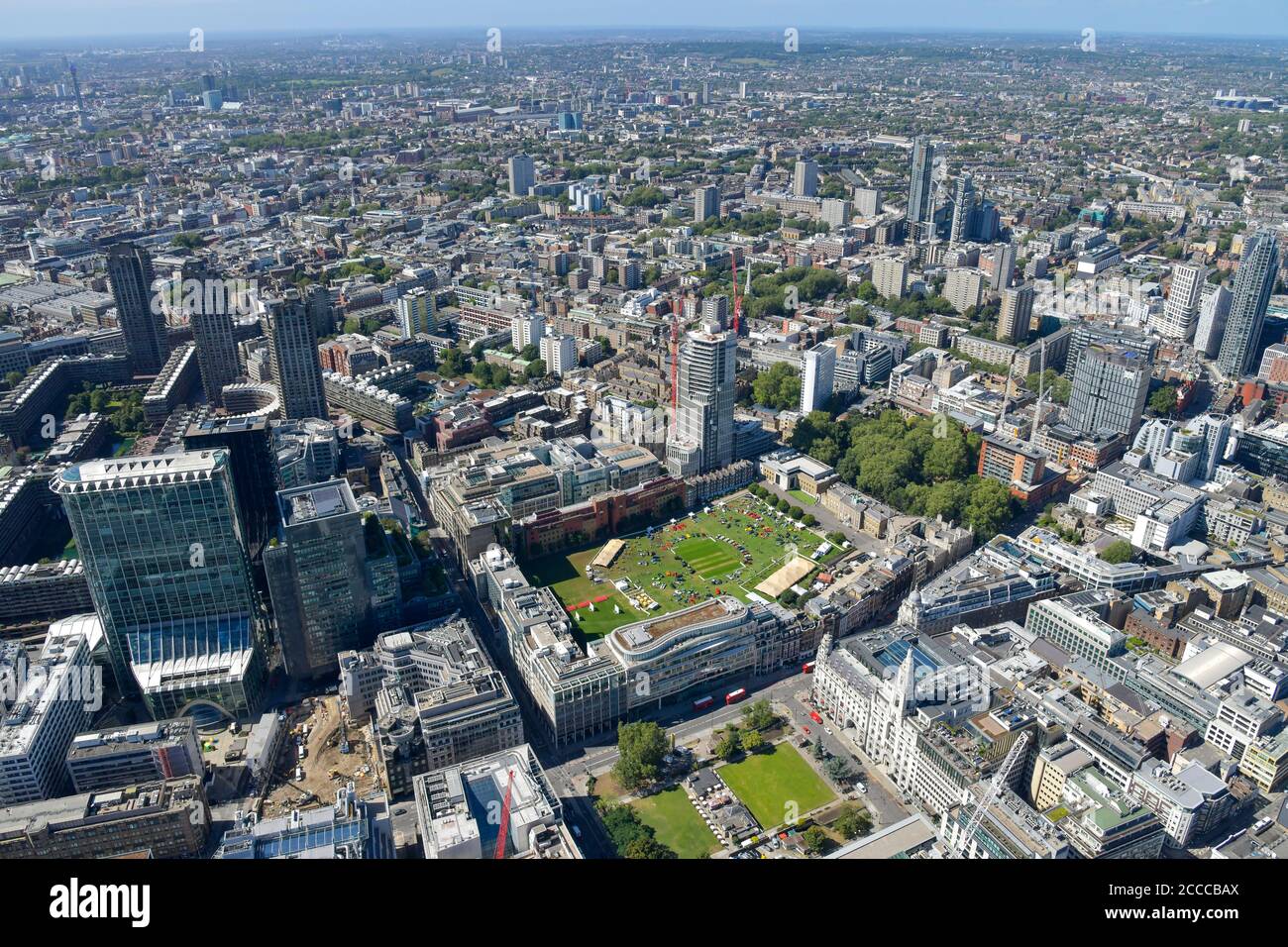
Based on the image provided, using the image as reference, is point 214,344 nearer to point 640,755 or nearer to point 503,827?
point 640,755

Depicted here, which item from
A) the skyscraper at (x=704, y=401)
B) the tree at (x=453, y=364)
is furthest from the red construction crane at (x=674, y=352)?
the tree at (x=453, y=364)

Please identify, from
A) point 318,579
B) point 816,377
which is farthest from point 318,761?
point 816,377

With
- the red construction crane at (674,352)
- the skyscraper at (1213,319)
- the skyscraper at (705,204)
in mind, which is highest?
the skyscraper at (705,204)

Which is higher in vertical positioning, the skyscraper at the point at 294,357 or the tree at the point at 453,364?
the skyscraper at the point at 294,357

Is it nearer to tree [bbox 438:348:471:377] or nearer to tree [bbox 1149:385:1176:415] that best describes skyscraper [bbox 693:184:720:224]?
tree [bbox 438:348:471:377]

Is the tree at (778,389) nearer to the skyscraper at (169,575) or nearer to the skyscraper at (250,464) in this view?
the skyscraper at (250,464)

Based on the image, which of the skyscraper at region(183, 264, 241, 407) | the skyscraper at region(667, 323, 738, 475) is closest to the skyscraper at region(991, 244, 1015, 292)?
the skyscraper at region(667, 323, 738, 475)
